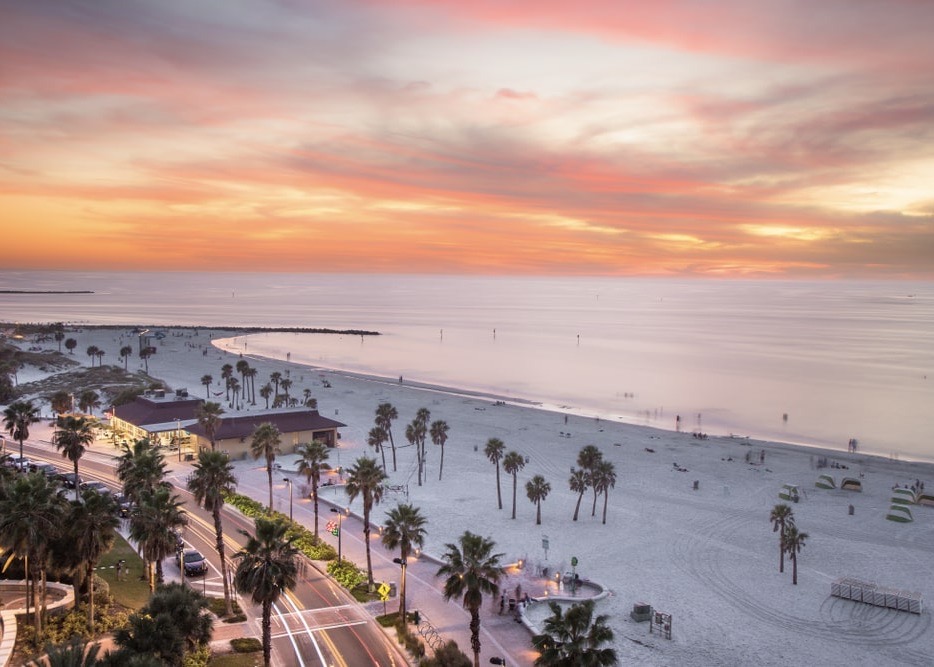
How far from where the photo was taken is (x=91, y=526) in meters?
31.4

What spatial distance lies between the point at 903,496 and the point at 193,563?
6135 cm

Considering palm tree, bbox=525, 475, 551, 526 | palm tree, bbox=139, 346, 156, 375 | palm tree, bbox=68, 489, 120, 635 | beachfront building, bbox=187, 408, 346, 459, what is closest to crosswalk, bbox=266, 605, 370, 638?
palm tree, bbox=68, 489, 120, 635

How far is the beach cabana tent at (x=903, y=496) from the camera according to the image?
59.6 m

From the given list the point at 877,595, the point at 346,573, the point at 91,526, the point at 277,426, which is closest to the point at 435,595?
the point at 346,573

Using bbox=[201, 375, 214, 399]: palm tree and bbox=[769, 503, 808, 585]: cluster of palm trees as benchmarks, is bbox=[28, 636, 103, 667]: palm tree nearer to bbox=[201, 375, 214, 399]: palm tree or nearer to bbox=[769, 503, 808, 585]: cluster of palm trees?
bbox=[769, 503, 808, 585]: cluster of palm trees

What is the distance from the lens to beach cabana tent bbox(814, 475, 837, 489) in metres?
67.4

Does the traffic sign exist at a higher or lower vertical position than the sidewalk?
higher

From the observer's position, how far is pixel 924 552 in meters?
50.0

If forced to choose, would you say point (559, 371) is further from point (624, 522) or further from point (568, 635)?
point (568, 635)

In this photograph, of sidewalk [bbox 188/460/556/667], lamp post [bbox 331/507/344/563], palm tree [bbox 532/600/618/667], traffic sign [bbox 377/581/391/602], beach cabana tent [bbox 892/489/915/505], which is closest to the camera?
palm tree [bbox 532/600/618/667]

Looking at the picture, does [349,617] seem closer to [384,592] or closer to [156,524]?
[384,592]

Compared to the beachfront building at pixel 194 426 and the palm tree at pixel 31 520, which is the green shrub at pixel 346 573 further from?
the beachfront building at pixel 194 426

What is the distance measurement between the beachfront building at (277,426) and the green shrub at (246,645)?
39.3 m

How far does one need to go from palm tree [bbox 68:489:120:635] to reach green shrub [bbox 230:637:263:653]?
286 inches
